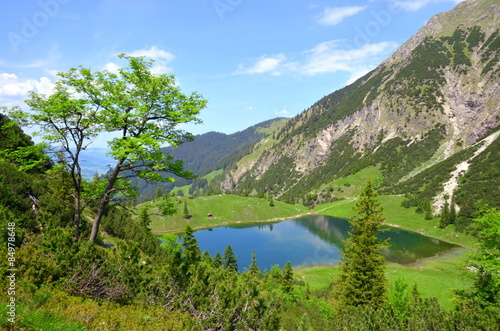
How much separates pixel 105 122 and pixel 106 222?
26141mm

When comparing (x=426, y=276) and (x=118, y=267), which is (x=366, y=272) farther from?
(x=426, y=276)

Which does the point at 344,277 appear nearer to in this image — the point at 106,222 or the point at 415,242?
the point at 106,222

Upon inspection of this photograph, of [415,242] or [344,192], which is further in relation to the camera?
[344,192]

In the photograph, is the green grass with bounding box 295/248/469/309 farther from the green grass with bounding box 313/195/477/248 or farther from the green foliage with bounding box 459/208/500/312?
the green grass with bounding box 313/195/477/248

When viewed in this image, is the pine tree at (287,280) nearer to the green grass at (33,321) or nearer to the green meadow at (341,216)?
the green meadow at (341,216)

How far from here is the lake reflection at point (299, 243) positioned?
275ft

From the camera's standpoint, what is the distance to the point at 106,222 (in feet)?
111

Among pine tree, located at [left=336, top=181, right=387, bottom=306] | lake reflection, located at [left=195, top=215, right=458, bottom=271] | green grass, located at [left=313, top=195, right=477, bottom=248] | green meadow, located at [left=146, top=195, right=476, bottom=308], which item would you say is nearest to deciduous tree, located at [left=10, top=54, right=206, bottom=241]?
pine tree, located at [left=336, top=181, right=387, bottom=306]

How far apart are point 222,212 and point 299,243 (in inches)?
2371

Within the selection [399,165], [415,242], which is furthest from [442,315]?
[399,165]

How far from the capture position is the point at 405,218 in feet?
427

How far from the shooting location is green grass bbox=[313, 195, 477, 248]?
103 m

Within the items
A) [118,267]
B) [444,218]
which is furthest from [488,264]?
[444,218]

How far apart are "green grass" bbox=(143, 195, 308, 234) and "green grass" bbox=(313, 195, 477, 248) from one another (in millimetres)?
21479
